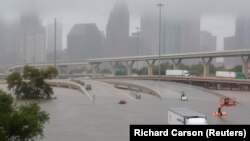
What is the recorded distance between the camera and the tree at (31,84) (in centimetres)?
5769

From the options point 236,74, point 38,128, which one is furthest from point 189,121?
point 236,74

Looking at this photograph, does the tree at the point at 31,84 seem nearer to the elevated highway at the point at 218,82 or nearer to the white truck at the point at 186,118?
the elevated highway at the point at 218,82

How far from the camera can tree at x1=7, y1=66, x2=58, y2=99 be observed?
57.7 metres

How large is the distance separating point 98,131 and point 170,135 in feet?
62.0

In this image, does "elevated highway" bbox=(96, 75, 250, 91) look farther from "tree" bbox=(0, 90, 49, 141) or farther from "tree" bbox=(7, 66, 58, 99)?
"tree" bbox=(0, 90, 49, 141)

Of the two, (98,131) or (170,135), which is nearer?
(170,135)

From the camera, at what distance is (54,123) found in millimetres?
31531

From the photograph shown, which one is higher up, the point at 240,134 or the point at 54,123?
the point at 240,134

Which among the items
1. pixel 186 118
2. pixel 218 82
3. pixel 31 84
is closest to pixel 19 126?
pixel 186 118

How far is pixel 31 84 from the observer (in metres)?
58.1

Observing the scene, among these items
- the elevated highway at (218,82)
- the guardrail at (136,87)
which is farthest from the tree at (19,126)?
the elevated highway at (218,82)

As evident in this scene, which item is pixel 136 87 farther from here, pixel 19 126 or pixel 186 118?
pixel 19 126

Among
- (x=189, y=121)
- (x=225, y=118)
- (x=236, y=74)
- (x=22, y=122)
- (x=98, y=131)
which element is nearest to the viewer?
(x=22, y=122)

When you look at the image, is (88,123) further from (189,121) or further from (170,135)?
(170,135)
